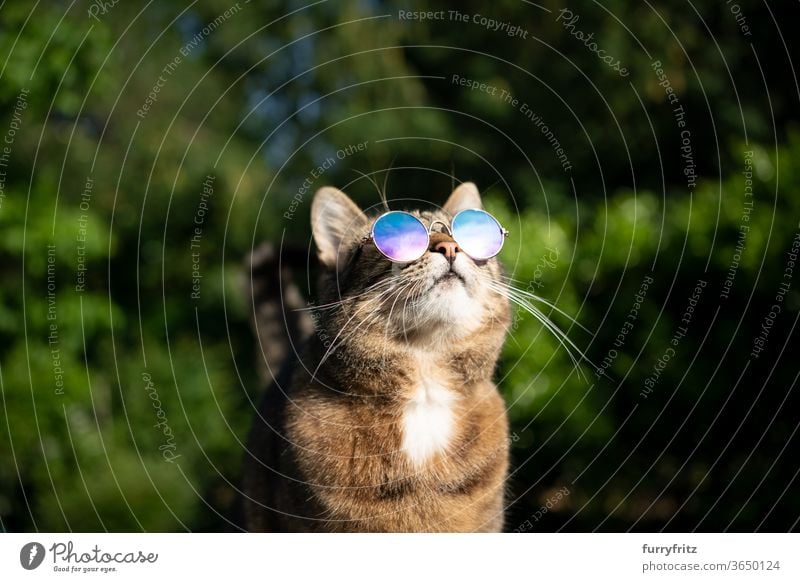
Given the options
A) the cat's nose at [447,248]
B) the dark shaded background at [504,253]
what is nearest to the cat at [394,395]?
the cat's nose at [447,248]

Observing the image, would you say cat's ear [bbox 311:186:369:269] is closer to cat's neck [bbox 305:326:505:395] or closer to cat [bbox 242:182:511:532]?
cat [bbox 242:182:511:532]

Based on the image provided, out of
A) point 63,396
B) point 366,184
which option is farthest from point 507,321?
point 366,184

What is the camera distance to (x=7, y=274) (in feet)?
25.7

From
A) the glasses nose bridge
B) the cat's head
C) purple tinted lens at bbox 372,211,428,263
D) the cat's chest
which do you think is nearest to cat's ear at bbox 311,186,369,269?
the cat's head

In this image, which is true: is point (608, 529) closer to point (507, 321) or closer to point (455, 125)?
point (507, 321)

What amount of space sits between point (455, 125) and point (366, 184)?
170 centimetres

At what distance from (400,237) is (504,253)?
9.71 feet

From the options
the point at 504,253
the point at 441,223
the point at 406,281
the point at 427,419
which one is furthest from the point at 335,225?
the point at 504,253

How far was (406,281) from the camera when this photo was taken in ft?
11.8

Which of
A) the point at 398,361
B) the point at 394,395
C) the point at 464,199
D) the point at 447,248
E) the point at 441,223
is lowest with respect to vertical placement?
the point at 394,395

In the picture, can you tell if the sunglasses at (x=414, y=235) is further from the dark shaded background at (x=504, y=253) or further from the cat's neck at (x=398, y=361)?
the dark shaded background at (x=504, y=253)

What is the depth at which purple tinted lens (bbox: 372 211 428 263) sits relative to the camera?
11.6ft

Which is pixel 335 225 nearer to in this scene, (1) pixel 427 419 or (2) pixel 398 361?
(2) pixel 398 361

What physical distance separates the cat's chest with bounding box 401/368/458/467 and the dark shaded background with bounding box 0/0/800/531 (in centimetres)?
115
